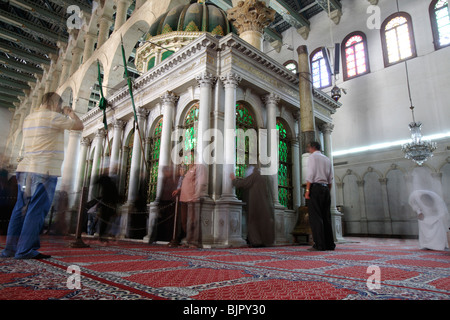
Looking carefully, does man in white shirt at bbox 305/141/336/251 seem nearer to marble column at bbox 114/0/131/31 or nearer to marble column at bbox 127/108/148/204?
marble column at bbox 127/108/148/204

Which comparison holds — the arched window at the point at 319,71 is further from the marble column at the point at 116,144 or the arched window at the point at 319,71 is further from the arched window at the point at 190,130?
the marble column at the point at 116,144

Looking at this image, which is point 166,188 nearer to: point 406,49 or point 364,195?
point 364,195

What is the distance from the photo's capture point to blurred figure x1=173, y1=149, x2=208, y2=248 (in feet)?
19.3

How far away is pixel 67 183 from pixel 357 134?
14.1m

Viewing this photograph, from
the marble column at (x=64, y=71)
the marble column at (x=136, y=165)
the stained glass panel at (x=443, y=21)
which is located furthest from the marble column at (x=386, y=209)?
the marble column at (x=64, y=71)

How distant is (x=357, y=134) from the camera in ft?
46.2

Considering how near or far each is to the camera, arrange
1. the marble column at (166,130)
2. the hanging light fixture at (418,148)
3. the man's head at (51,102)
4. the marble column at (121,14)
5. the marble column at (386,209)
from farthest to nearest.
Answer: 1. the marble column at (121,14)
2. the marble column at (386,209)
3. the hanging light fixture at (418,148)
4. the marble column at (166,130)
5. the man's head at (51,102)

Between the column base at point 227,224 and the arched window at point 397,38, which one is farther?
the arched window at point 397,38

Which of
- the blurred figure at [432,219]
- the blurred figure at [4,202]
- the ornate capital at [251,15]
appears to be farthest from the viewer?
the ornate capital at [251,15]

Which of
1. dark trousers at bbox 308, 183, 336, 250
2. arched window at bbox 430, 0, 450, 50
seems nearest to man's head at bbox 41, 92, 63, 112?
dark trousers at bbox 308, 183, 336, 250

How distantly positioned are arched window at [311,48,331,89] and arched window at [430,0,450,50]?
16.0 feet

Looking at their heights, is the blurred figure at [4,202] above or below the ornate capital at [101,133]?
below

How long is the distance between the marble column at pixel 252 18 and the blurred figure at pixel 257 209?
15.3 ft

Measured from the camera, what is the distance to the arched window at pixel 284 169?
8562 millimetres
